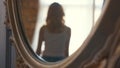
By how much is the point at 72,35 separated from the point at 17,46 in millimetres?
262

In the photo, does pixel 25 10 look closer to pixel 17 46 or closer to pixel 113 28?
pixel 17 46

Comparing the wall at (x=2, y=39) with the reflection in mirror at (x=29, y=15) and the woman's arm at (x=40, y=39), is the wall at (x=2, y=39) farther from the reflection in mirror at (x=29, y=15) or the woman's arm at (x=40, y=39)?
the woman's arm at (x=40, y=39)

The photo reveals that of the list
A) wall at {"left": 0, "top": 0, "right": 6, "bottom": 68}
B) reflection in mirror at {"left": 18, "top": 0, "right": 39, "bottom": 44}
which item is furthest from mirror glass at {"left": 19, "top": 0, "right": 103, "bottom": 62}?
wall at {"left": 0, "top": 0, "right": 6, "bottom": 68}

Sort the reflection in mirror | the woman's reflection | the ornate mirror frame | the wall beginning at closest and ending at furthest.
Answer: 1. the ornate mirror frame
2. the woman's reflection
3. the reflection in mirror
4. the wall

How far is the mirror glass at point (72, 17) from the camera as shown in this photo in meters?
0.54

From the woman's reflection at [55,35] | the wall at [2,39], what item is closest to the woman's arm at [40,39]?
A: the woman's reflection at [55,35]

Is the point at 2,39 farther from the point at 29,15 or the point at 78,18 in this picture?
the point at 78,18

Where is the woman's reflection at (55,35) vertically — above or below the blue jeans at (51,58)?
above

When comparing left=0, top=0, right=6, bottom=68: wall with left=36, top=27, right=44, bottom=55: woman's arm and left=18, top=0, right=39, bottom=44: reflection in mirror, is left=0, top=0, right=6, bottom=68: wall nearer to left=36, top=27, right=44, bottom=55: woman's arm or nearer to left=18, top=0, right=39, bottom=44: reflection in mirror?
left=18, top=0, right=39, bottom=44: reflection in mirror

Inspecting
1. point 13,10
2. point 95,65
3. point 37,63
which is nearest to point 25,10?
point 13,10

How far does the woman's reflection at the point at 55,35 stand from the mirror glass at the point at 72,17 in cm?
1

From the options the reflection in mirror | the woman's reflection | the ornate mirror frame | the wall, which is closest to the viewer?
the ornate mirror frame

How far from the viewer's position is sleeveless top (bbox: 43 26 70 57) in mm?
607

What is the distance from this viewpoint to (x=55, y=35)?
638 millimetres
